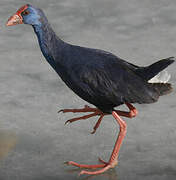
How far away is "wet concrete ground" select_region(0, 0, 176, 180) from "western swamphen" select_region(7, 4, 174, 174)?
255 millimetres

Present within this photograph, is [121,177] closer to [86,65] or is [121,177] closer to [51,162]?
[51,162]

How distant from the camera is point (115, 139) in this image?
16.8ft

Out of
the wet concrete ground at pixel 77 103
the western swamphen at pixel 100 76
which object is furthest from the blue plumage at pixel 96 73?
the wet concrete ground at pixel 77 103

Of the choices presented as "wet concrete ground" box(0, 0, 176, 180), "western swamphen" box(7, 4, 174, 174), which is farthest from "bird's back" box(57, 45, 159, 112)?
"wet concrete ground" box(0, 0, 176, 180)

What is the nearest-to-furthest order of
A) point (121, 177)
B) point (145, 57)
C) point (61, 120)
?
point (121, 177) → point (61, 120) → point (145, 57)

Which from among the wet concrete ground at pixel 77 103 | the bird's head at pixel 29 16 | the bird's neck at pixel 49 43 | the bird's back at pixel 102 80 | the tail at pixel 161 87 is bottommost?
the wet concrete ground at pixel 77 103

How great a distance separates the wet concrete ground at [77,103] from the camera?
187 inches

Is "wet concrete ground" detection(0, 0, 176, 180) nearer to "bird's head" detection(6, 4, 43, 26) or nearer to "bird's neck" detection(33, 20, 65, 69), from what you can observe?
"bird's neck" detection(33, 20, 65, 69)

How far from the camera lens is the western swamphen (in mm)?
4605

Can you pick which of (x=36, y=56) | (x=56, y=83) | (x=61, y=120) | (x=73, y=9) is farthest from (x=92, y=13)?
(x=61, y=120)

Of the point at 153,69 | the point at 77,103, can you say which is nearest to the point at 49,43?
the point at 153,69

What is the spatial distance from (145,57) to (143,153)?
2.02 metres

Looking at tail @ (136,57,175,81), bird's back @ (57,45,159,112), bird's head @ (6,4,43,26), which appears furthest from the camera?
bird's head @ (6,4,43,26)

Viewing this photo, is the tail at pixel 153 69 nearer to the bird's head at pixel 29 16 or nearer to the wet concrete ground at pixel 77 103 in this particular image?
the wet concrete ground at pixel 77 103
